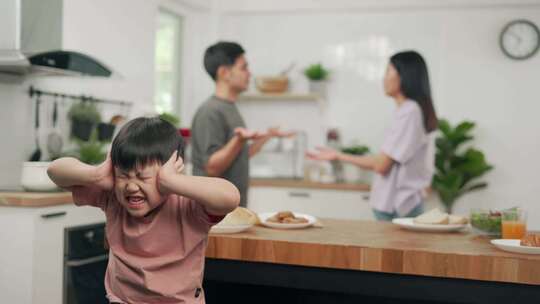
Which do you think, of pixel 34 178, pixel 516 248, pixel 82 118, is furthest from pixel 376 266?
pixel 82 118

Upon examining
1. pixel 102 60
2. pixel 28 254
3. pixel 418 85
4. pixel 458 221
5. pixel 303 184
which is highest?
pixel 102 60

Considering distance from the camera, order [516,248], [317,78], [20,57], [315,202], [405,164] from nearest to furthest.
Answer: [516,248] < [405,164] < [20,57] < [315,202] < [317,78]

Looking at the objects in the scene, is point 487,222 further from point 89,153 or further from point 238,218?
point 89,153

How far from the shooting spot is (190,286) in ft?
4.72

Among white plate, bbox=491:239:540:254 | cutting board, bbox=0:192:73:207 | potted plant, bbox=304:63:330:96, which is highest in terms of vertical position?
potted plant, bbox=304:63:330:96

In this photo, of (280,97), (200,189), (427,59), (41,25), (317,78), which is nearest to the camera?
(200,189)

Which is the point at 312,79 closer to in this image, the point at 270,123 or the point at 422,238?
the point at 270,123

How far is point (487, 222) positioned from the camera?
219 cm

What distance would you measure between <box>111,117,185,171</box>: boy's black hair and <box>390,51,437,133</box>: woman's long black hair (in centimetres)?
171

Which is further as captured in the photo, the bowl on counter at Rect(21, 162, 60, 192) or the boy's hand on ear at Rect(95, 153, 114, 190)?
the bowl on counter at Rect(21, 162, 60, 192)

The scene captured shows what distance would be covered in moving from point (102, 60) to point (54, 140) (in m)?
0.67

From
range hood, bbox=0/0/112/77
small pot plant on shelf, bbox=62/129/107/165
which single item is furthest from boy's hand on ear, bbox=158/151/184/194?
small pot plant on shelf, bbox=62/129/107/165

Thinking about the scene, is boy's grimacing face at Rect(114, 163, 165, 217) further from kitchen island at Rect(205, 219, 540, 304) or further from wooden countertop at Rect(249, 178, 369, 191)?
wooden countertop at Rect(249, 178, 369, 191)

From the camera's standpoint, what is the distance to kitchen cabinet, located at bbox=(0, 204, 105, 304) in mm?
2805
